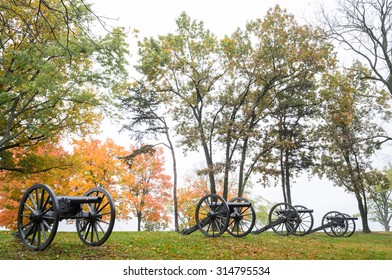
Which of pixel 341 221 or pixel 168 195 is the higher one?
pixel 168 195

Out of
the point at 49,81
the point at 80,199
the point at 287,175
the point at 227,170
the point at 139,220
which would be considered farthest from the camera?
the point at 139,220

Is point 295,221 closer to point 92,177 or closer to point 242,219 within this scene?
point 242,219

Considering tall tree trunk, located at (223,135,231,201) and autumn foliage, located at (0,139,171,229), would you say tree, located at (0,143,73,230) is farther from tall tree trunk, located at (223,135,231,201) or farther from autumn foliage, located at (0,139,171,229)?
tall tree trunk, located at (223,135,231,201)

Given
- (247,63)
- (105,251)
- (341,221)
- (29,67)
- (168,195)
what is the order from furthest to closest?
(168,195), (247,63), (341,221), (29,67), (105,251)

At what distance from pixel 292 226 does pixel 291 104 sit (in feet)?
29.4

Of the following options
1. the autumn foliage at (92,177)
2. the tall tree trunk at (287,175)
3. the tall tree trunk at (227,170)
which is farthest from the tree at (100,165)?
the tall tree trunk at (287,175)

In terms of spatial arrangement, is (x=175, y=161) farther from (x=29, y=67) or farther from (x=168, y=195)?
(x=29, y=67)

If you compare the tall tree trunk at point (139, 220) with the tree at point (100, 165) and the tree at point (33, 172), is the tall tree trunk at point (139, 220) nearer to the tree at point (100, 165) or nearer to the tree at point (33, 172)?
the tree at point (100, 165)

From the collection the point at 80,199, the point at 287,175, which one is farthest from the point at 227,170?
the point at 80,199

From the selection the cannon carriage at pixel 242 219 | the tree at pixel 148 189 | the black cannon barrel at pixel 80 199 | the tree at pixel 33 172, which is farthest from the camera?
the tree at pixel 148 189

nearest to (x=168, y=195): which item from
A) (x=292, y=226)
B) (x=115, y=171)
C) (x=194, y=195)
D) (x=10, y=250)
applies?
(x=194, y=195)

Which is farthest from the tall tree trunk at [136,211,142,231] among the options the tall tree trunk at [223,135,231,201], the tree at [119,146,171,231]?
the tall tree trunk at [223,135,231,201]

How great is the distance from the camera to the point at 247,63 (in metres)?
22.0

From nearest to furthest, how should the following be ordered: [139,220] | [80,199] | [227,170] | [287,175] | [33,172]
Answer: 1. [80,199]
2. [33,172]
3. [227,170]
4. [287,175]
5. [139,220]
